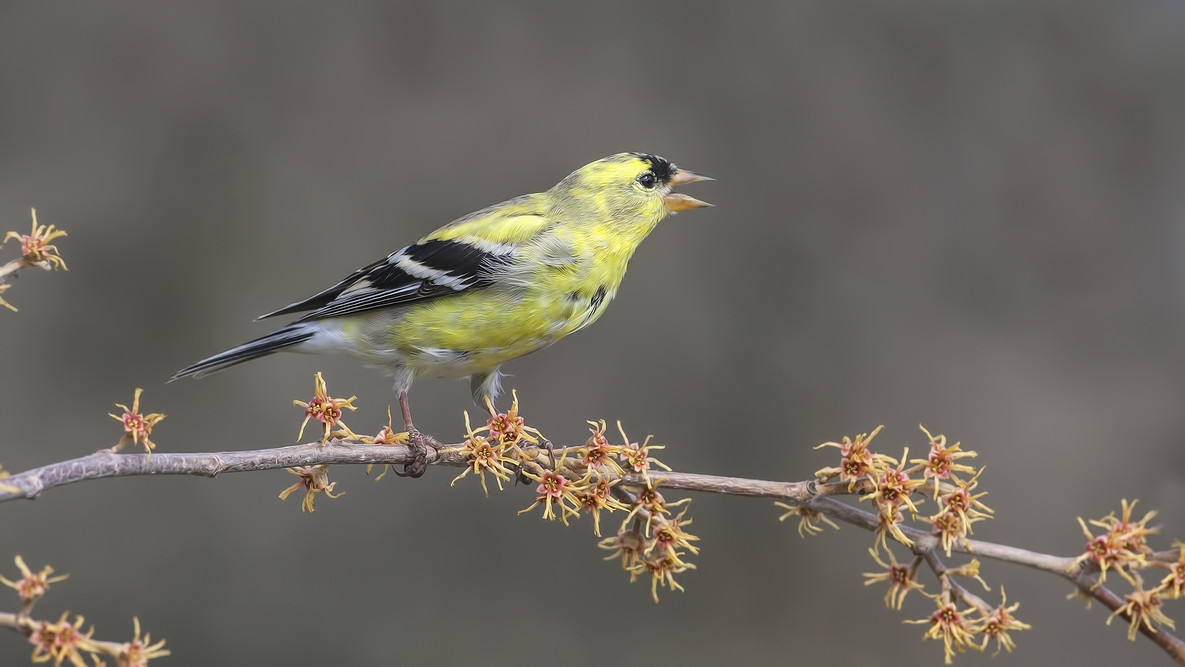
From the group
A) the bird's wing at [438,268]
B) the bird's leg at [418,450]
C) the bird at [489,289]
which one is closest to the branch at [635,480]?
the bird's leg at [418,450]

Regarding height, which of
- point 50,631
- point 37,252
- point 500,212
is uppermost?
point 500,212

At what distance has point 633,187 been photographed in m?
2.65

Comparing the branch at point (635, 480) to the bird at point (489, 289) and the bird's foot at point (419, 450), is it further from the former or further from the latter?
the bird at point (489, 289)

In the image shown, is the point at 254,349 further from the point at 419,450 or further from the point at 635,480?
the point at 635,480

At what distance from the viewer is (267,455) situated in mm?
1374

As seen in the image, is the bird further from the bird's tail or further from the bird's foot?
the bird's foot

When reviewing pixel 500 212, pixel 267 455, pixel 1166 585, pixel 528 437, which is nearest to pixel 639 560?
pixel 528 437

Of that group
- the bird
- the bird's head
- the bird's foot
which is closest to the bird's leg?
the bird's foot

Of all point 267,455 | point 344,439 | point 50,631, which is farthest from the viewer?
point 344,439

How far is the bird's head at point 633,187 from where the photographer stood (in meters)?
2.62

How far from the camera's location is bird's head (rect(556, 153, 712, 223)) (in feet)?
8.58

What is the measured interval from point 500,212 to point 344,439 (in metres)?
1.33

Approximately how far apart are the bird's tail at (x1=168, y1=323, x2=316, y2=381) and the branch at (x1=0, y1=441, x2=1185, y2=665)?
72 cm

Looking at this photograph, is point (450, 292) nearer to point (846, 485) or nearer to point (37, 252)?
Answer: point (37, 252)
